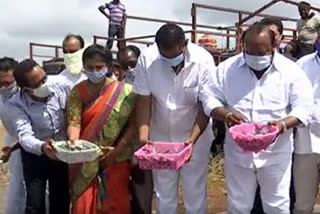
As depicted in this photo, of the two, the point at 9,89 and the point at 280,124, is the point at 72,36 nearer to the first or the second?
the point at 9,89

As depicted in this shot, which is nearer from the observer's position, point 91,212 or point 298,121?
point 298,121

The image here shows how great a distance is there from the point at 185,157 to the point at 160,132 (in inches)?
16.8

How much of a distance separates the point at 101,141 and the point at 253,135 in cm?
122

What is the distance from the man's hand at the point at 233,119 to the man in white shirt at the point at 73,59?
1626 millimetres

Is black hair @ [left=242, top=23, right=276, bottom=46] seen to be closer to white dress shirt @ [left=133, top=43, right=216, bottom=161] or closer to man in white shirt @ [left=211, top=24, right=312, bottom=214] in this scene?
man in white shirt @ [left=211, top=24, right=312, bottom=214]

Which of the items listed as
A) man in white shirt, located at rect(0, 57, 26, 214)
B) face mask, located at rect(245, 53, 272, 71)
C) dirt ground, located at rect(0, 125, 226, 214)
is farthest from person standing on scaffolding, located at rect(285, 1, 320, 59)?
man in white shirt, located at rect(0, 57, 26, 214)

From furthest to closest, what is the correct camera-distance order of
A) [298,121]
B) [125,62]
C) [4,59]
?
[125,62], [4,59], [298,121]

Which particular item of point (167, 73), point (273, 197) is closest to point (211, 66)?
point (167, 73)

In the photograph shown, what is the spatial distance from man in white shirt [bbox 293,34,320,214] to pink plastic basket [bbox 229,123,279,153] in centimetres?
63

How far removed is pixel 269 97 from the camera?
4.49 metres

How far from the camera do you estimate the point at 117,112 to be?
4934 millimetres

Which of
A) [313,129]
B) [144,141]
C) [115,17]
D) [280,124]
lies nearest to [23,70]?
[144,141]

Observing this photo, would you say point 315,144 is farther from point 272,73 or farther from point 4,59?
point 4,59

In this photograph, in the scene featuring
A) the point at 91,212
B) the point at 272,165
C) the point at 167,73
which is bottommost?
the point at 91,212
